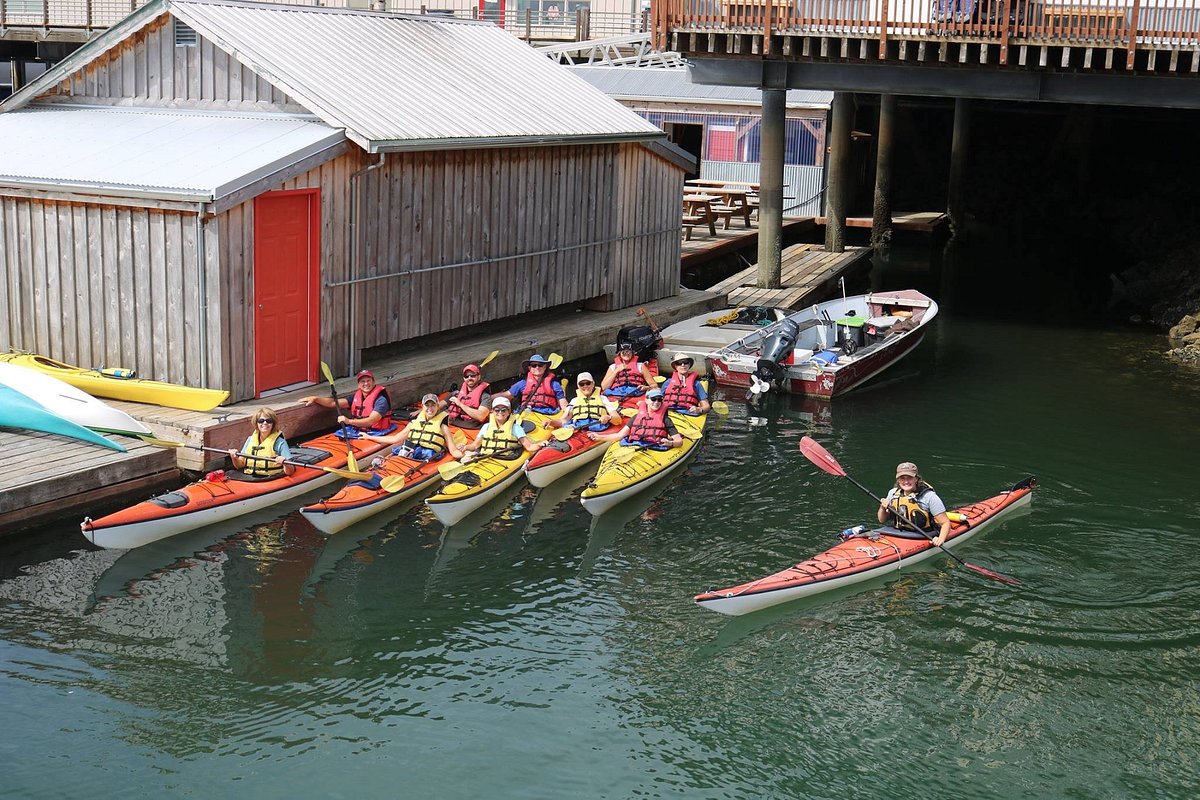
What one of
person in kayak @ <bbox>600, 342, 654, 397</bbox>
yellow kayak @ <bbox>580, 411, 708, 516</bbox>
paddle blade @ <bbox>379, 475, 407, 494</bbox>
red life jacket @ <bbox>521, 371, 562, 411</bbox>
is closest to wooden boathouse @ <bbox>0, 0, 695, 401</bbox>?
red life jacket @ <bbox>521, 371, 562, 411</bbox>

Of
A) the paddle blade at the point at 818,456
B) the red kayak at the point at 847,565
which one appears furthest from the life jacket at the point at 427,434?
the red kayak at the point at 847,565

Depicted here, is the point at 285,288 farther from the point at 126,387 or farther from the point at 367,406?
the point at 126,387

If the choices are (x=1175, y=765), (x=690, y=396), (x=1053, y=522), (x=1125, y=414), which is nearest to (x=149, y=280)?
(x=690, y=396)

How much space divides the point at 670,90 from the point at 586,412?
23.3 meters

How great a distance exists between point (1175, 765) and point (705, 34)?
1684cm

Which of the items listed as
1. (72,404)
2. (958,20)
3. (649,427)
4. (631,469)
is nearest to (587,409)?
(649,427)

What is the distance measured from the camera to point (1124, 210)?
1524 inches

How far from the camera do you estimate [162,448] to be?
1476 centimetres

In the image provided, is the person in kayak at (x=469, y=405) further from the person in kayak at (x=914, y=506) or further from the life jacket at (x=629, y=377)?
the person in kayak at (x=914, y=506)

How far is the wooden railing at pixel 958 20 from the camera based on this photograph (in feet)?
68.6

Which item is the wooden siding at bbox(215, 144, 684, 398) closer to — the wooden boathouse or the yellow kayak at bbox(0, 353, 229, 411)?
the wooden boathouse

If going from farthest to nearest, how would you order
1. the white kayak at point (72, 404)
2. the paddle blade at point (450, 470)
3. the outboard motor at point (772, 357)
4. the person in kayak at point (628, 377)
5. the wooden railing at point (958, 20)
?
the wooden railing at point (958, 20) → the outboard motor at point (772, 357) → the person in kayak at point (628, 377) → the paddle blade at point (450, 470) → the white kayak at point (72, 404)

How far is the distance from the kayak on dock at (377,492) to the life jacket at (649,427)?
2.09m

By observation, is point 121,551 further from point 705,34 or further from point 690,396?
point 705,34
